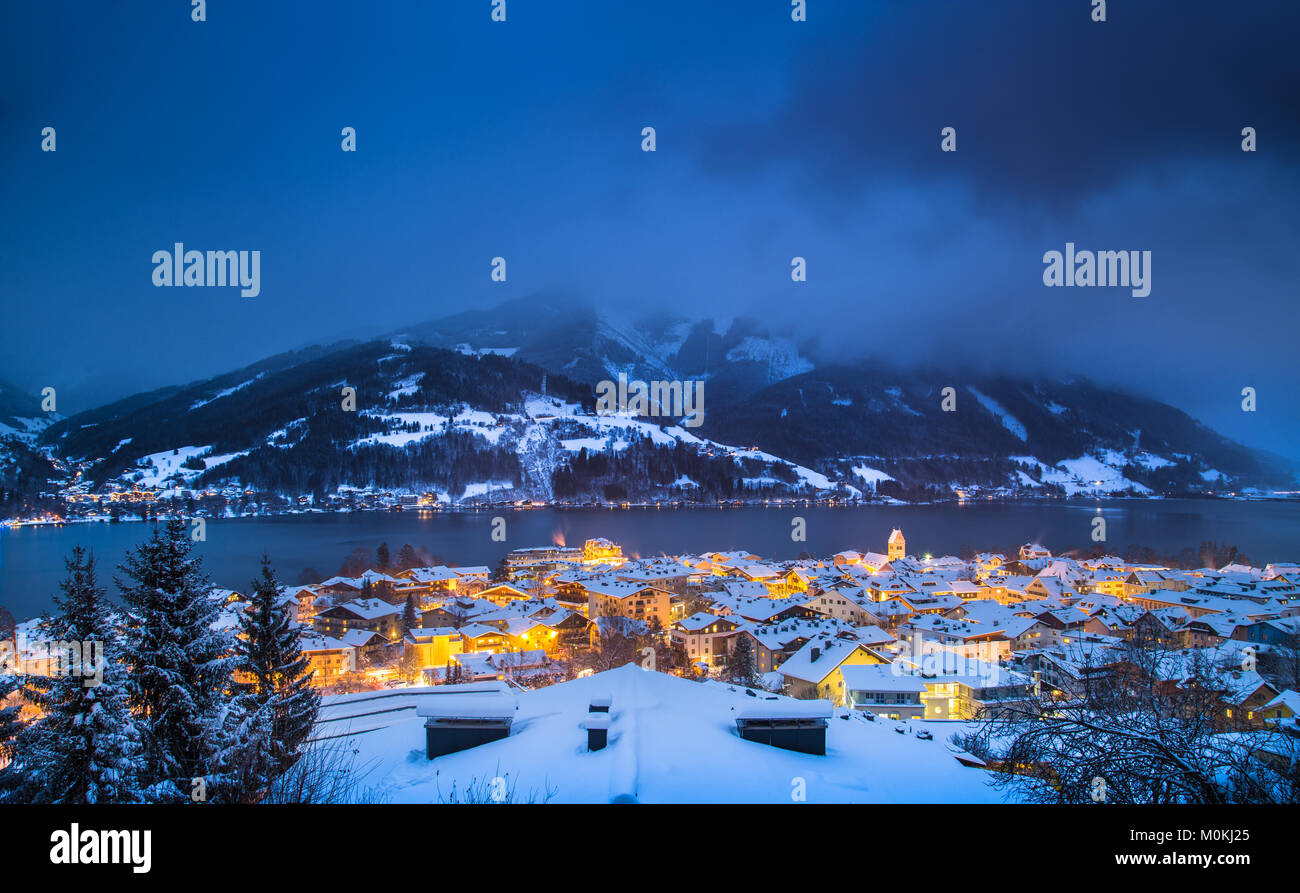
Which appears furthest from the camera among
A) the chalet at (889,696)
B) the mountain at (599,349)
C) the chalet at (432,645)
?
the mountain at (599,349)

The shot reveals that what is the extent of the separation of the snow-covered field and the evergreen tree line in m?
0.60

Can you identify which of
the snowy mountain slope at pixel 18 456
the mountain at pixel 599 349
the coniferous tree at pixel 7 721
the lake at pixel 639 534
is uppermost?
the mountain at pixel 599 349

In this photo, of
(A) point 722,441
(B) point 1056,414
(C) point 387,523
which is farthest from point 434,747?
(B) point 1056,414

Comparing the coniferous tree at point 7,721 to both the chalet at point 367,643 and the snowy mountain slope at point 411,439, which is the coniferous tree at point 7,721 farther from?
the snowy mountain slope at point 411,439

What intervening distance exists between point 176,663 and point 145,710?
40cm

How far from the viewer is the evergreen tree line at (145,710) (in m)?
2.95

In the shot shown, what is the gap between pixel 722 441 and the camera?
106 meters

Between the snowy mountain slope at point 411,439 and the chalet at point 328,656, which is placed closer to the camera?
the chalet at point 328,656

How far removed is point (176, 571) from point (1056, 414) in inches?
6148

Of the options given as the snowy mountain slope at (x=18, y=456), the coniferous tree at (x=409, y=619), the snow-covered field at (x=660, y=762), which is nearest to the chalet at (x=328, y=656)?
the coniferous tree at (x=409, y=619)

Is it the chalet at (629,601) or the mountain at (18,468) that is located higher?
the mountain at (18,468)

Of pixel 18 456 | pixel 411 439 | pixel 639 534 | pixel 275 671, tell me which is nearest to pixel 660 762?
pixel 275 671
